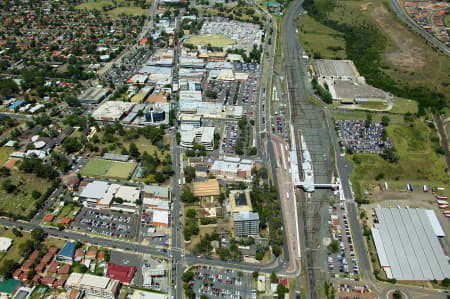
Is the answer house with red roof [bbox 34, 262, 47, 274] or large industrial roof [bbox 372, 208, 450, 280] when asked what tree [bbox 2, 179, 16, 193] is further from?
large industrial roof [bbox 372, 208, 450, 280]

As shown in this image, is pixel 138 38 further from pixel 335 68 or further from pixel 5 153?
pixel 335 68

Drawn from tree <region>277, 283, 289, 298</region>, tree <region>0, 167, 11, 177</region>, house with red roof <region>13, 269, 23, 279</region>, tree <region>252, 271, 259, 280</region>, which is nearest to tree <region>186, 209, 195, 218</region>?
tree <region>252, 271, 259, 280</region>

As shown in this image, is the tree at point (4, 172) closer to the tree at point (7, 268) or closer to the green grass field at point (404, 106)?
the tree at point (7, 268)

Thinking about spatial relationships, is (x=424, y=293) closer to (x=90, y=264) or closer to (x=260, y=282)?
(x=260, y=282)

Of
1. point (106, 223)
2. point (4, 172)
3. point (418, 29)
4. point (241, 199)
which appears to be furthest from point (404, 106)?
point (4, 172)

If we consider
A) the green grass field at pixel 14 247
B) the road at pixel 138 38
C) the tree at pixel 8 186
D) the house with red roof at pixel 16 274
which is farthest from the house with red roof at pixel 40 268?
the road at pixel 138 38

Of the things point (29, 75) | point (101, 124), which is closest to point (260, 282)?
point (101, 124)

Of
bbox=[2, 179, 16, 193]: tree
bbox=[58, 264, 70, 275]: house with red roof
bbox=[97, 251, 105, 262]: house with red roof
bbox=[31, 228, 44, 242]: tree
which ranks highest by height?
bbox=[2, 179, 16, 193]: tree
